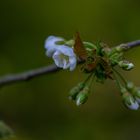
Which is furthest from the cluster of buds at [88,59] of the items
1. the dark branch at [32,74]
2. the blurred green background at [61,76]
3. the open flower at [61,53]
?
the blurred green background at [61,76]

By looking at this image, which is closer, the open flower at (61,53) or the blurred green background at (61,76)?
the open flower at (61,53)

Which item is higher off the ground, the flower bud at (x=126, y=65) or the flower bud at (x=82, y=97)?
the flower bud at (x=126, y=65)

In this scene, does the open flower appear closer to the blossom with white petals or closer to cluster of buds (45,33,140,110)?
cluster of buds (45,33,140,110)

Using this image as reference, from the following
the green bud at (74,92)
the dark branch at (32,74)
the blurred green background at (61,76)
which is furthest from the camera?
the blurred green background at (61,76)

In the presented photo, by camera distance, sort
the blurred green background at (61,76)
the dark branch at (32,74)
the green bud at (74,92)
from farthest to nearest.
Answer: the blurred green background at (61,76) < the dark branch at (32,74) < the green bud at (74,92)

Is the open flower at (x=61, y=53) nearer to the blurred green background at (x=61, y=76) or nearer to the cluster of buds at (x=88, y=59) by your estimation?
the cluster of buds at (x=88, y=59)

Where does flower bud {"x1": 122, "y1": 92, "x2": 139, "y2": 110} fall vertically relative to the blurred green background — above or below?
below

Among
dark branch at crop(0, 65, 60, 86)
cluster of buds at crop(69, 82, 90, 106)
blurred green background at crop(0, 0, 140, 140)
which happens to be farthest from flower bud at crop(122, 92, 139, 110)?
blurred green background at crop(0, 0, 140, 140)

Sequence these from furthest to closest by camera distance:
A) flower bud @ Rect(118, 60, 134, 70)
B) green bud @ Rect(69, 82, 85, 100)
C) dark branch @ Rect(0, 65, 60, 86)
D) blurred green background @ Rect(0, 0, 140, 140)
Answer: blurred green background @ Rect(0, 0, 140, 140)
dark branch @ Rect(0, 65, 60, 86)
green bud @ Rect(69, 82, 85, 100)
flower bud @ Rect(118, 60, 134, 70)

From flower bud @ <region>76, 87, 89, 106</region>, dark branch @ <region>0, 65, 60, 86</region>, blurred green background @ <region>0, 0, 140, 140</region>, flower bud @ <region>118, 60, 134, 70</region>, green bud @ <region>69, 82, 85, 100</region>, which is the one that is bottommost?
flower bud @ <region>76, 87, 89, 106</region>

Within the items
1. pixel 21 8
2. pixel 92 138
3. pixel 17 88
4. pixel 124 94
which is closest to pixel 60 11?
pixel 21 8
